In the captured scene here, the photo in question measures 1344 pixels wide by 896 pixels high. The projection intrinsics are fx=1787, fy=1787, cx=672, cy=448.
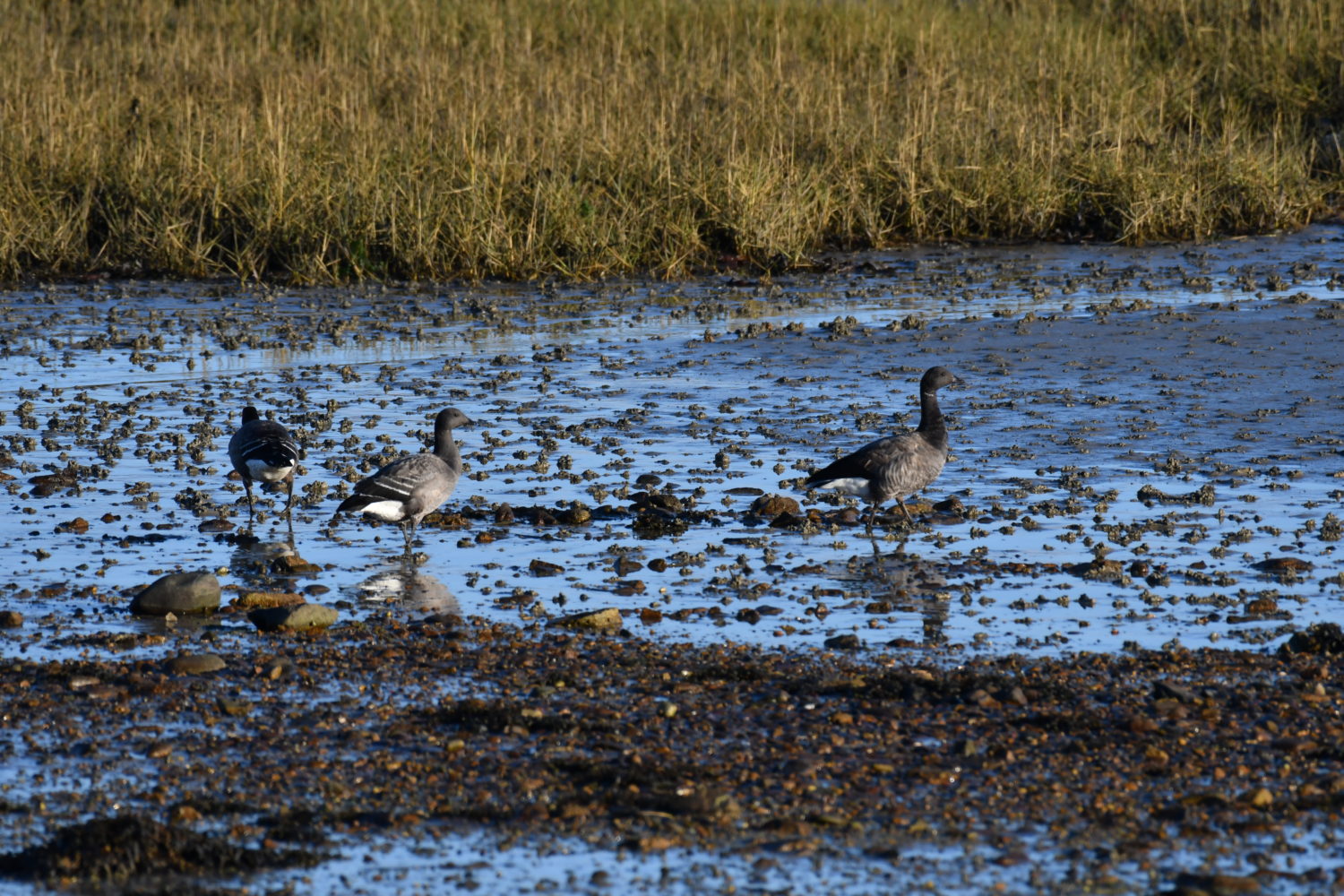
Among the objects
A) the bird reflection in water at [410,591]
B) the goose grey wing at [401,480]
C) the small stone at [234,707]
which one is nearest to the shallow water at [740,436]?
the bird reflection in water at [410,591]

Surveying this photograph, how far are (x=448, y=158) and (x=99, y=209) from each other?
375cm

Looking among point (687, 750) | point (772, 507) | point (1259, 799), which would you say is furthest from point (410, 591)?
point (1259, 799)

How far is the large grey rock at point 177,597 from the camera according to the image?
8.15m

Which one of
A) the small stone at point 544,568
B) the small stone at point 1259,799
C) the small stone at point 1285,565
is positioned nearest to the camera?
the small stone at point 1259,799

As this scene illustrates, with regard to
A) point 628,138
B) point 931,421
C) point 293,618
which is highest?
point 628,138

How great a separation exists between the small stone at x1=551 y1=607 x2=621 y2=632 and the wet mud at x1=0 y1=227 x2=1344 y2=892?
0.01 m

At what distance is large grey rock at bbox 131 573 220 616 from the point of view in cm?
815

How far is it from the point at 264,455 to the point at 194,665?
294 centimetres

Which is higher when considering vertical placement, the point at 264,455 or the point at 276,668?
the point at 264,455

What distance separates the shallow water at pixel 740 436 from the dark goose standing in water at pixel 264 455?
0.28 meters

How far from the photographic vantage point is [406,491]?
934 cm

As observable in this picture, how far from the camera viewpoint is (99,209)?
740 inches

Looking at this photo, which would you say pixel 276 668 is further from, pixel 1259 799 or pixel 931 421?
pixel 931 421

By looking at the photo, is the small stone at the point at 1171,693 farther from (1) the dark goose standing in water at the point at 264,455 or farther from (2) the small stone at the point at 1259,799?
(1) the dark goose standing in water at the point at 264,455
